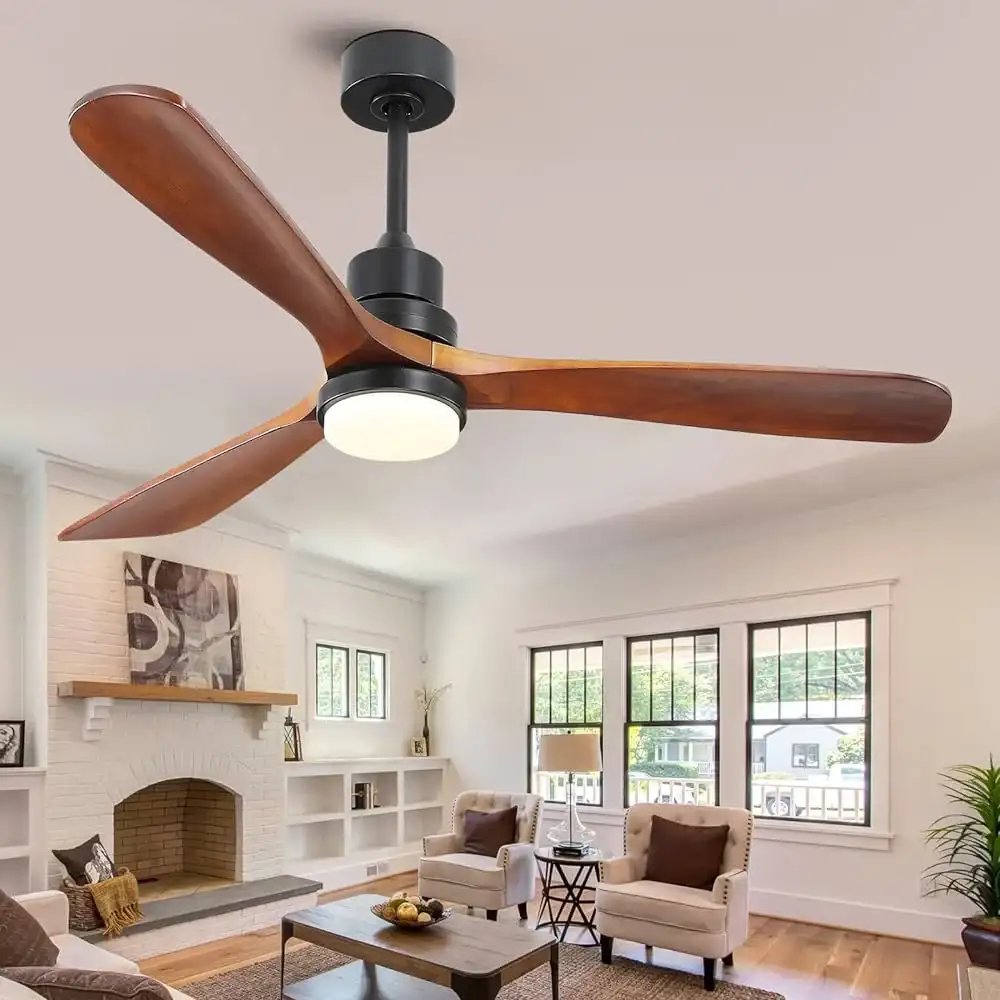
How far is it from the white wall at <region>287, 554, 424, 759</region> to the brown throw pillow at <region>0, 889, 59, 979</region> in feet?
13.5

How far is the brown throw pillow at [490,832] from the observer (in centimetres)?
612

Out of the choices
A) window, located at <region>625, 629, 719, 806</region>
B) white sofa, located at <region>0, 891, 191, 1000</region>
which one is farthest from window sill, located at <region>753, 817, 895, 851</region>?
white sofa, located at <region>0, 891, 191, 1000</region>

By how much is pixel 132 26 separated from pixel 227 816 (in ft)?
18.0

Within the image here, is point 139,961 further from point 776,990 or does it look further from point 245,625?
point 776,990

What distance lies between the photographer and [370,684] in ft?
27.2

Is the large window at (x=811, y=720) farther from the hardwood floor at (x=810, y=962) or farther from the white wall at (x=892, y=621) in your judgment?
the hardwood floor at (x=810, y=962)

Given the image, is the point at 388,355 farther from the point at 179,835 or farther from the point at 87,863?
the point at 179,835

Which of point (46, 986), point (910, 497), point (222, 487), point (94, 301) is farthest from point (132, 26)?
point (910, 497)

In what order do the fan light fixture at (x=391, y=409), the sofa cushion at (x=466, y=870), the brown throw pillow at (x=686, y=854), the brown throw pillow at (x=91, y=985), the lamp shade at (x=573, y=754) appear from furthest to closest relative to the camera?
the lamp shade at (x=573, y=754), the sofa cushion at (x=466, y=870), the brown throw pillow at (x=686, y=854), the brown throw pillow at (x=91, y=985), the fan light fixture at (x=391, y=409)

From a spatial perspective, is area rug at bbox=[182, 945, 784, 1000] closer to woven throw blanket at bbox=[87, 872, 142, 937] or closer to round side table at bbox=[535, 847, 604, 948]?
round side table at bbox=[535, 847, 604, 948]

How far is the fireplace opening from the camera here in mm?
6125

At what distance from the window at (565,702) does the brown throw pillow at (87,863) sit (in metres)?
3.72

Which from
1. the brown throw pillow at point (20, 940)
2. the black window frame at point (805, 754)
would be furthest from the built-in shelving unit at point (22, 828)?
the black window frame at point (805, 754)

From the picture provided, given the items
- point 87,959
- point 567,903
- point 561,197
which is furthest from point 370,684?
point 561,197
